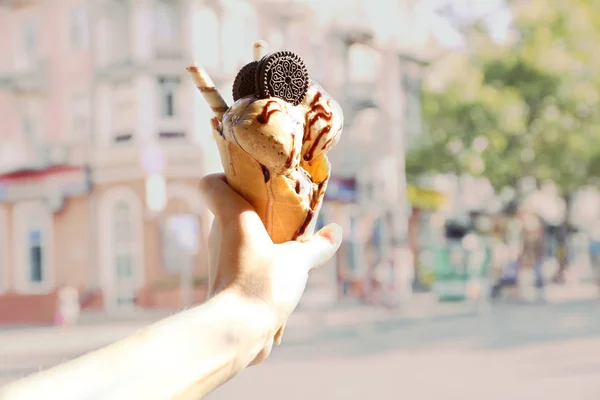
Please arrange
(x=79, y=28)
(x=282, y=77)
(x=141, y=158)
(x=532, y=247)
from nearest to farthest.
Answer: (x=282, y=77) < (x=141, y=158) < (x=79, y=28) < (x=532, y=247)

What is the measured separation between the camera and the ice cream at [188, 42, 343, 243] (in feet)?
4.89

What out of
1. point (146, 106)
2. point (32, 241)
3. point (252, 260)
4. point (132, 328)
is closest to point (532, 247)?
point (146, 106)

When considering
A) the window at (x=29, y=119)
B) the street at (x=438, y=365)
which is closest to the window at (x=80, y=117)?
the window at (x=29, y=119)

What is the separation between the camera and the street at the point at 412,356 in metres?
9.68

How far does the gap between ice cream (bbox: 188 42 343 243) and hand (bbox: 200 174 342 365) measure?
0.04 m

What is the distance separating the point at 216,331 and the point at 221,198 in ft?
0.88

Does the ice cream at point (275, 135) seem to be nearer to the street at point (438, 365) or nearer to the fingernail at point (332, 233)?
the fingernail at point (332, 233)

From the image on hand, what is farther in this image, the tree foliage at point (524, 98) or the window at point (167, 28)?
the tree foliage at point (524, 98)

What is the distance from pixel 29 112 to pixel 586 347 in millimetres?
15667

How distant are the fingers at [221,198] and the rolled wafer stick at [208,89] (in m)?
0.12

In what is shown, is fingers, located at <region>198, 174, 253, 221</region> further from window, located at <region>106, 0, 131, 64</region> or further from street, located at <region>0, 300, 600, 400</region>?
window, located at <region>106, 0, 131, 64</region>

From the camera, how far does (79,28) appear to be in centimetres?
2247

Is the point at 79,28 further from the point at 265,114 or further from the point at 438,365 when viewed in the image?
the point at 265,114

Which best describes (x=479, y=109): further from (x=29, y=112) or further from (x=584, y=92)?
(x=29, y=112)
